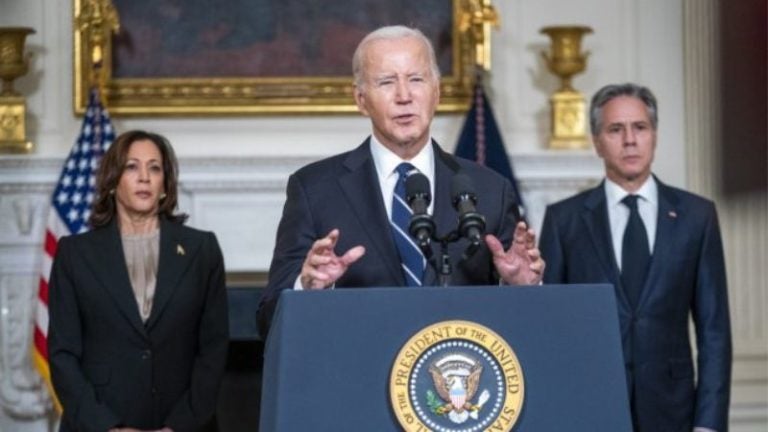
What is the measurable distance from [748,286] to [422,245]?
5.90 m

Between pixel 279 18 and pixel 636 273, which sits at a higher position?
pixel 279 18

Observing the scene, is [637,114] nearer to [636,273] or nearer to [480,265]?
[636,273]

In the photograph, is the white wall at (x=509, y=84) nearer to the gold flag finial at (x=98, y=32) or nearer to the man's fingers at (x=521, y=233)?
the gold flag finial at (x=98, y=32)

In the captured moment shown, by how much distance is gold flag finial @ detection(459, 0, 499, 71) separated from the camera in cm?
834

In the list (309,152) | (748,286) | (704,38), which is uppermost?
(704,38)

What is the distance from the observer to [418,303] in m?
3.12

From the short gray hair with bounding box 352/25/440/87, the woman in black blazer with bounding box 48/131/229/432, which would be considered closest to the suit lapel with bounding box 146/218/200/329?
the woman in black blazer with bounding box 48/131/229/432

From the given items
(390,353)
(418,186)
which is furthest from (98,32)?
(390,353)

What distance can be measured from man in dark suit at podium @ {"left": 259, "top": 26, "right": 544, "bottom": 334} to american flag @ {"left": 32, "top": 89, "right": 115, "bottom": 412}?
393 cm

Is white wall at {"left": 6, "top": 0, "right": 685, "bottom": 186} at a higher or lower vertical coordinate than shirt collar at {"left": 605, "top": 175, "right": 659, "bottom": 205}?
higher

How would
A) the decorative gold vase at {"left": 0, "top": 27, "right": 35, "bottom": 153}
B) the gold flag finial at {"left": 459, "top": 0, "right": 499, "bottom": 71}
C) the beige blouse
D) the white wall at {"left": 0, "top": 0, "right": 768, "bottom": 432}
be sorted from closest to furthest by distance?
the beige blouse, the decorative gold vase at {"left": 0, "top": 27, "right": 35, "bottom": 153}, the white wall at {"left": 0, "top": 0, "right": 768, "bottom": 432}, the gold flag finial at {"left": 459, "top": 0, "right": 499, "bottom": 71}

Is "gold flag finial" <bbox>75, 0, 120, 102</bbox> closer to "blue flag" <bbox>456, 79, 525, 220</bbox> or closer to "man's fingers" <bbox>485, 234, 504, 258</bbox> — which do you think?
"blue flag" <bbox>456, 79, 525, 220</bbox>

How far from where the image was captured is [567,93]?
27.9 feet

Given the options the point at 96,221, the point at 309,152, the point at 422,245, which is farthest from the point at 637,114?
the point at 309,152
